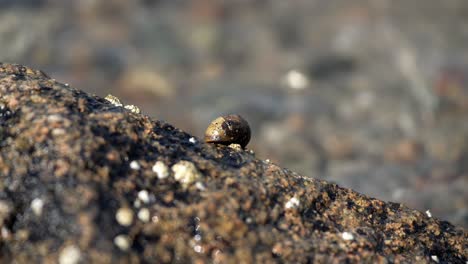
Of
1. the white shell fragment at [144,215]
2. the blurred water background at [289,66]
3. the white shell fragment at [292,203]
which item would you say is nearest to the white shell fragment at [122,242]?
the white shell fragment at [144,215]

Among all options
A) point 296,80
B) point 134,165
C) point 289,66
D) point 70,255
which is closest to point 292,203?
point 134,165

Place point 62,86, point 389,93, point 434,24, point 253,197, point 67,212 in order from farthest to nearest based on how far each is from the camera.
→ 1. point 434,24
2. point 389,93
3. point 62,86
4. point 253,197
5. point 67,212

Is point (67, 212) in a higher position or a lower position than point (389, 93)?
lower

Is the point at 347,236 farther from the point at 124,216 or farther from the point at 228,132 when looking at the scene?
the point at 124,216

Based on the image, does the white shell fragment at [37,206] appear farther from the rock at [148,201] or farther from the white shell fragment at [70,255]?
the white shell fragment at [70,255]

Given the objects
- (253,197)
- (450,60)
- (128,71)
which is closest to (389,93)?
(450,60)

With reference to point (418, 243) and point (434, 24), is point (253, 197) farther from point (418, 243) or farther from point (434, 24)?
point (434, 24)

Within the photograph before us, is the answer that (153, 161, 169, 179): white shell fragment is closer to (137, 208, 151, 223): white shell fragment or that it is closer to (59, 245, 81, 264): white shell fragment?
(137, 208, 151, 223): white shell fragment
